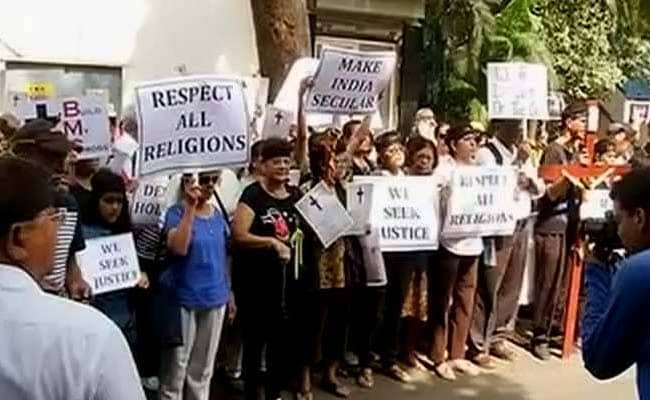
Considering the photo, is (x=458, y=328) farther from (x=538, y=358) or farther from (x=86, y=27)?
(x=86, y=27)

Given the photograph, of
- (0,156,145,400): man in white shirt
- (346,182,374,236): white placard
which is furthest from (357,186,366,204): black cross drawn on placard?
(0,156,145,400): man in white shirt

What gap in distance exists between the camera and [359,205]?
671 cm

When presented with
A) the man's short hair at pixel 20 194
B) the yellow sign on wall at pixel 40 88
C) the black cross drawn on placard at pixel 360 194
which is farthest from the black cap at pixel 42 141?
the yellow sign on wall at pixel 40 88

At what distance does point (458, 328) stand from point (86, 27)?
6295 millimetres

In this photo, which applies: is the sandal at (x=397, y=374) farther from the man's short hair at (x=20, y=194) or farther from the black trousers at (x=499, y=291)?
the man's short hair at (x=20, y=194)

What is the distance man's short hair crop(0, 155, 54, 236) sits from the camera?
2070 mm

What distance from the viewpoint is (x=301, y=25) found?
29.5ft

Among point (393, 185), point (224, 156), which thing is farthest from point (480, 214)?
point (224, 156)

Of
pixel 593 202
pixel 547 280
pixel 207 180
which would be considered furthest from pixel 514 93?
pixel 207 180

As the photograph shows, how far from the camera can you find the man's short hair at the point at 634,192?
116 inches

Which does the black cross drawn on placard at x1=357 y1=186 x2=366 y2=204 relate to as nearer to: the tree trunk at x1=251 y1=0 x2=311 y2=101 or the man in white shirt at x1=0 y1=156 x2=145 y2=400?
the tree trunk at x1=251 y1=0 x2=311 y2=101

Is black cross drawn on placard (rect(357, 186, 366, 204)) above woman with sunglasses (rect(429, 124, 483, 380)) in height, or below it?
above

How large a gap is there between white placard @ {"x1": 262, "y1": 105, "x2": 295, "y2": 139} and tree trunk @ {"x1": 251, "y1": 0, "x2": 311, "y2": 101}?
1.92 m

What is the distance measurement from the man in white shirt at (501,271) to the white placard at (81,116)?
293 centimetres
